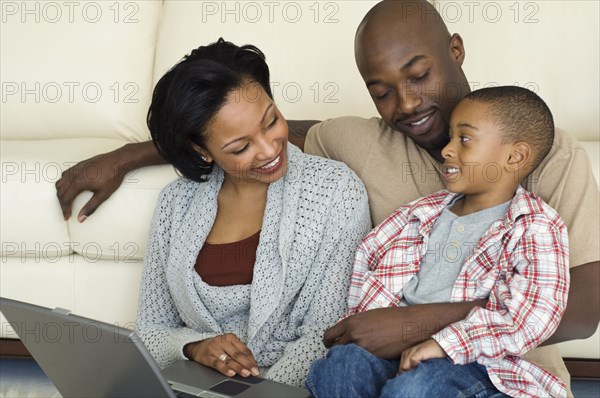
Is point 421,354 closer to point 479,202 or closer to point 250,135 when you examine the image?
point 479,202

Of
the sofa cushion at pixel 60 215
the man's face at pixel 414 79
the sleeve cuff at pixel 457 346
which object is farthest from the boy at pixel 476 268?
the sofa cushion at pixel 60 215

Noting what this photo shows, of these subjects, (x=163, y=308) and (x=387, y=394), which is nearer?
(x=387, y=394)

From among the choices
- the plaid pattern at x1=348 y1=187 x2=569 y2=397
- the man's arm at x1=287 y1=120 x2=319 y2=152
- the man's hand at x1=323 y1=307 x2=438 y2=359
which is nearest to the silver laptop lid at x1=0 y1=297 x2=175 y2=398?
the man's hand at x1=323 y1=307 x2=438 y2=359

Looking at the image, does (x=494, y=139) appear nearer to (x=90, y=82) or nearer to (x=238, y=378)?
(x=238, y=378)

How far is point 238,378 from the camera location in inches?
54.3

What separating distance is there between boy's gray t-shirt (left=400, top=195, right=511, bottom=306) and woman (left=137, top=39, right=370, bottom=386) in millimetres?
171

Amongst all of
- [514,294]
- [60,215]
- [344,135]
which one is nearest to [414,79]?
[344,135]

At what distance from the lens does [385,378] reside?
131cm

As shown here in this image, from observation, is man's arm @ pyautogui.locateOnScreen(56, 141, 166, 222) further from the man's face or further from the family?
the man's face

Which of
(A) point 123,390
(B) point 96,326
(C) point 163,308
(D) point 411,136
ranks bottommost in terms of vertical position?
(C) point 163,308

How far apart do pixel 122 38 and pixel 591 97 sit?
1.40 m

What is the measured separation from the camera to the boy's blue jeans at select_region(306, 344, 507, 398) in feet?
4.01

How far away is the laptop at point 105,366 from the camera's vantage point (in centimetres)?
114

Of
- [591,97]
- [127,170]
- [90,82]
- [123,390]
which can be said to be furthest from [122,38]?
[123,390]
